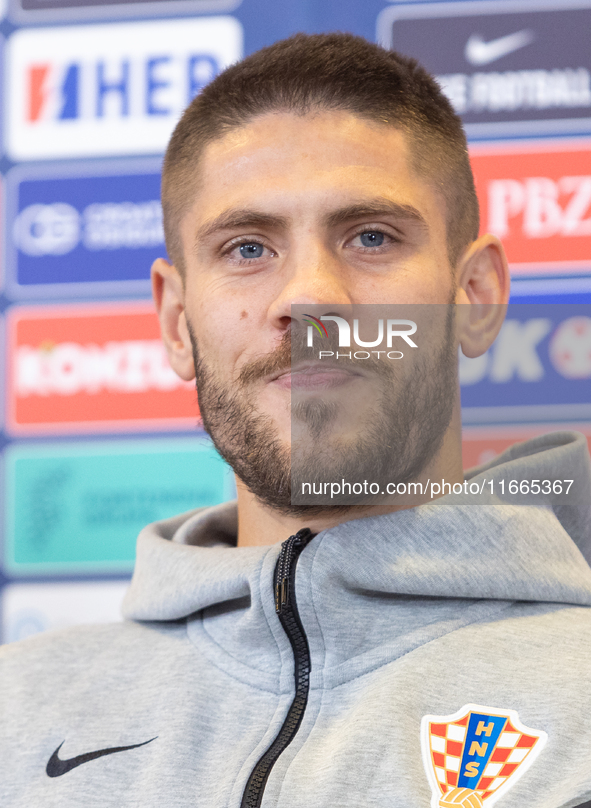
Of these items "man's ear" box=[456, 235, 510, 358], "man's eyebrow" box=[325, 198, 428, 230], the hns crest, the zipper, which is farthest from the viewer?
"man's ear" box=[456, 235, 510, 358]

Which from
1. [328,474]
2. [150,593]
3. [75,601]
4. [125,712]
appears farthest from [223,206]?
[75,601]

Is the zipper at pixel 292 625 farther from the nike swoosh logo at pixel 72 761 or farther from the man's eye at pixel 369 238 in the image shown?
the man's eye at pixel 369 238

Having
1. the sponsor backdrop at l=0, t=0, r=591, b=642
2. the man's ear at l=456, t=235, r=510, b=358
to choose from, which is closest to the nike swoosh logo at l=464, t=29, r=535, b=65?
the sponsor backdrop at l=0, t=0, r=591, b=642

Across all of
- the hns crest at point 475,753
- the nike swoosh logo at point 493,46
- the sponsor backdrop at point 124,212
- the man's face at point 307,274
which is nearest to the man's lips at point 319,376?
the man's face at point 307,274

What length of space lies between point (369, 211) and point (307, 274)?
0.34 ft

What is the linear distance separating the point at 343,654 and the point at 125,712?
0.77 ft

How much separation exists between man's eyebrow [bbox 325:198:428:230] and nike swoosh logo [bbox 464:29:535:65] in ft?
2.73

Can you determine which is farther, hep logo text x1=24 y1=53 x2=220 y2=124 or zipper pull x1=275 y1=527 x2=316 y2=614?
hep logo text x1=24 y1=53 x2=220 y2=124

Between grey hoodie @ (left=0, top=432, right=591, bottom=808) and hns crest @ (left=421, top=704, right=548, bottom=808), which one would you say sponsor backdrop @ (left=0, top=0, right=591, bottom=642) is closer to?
grey hoodie @ (left=0, top=432, right=591, bottom=808)

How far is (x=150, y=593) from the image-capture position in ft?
3.29

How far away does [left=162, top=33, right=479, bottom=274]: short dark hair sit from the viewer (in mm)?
996

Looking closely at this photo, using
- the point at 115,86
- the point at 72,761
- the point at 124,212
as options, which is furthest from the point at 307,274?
the point at 115,86

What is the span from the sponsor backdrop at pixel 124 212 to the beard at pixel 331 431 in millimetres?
607

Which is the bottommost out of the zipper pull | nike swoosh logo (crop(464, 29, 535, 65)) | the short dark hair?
the zipper pull
